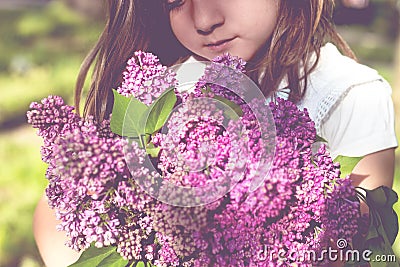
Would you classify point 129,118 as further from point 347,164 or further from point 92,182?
point 347,164

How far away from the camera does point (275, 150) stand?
2.79ft

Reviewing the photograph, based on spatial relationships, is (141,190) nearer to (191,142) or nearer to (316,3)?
(191,142)

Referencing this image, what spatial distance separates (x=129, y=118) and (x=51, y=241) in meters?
0.67

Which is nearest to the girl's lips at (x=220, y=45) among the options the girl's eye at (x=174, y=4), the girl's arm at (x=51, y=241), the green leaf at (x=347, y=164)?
the girl's eye at (x=174, y=4)

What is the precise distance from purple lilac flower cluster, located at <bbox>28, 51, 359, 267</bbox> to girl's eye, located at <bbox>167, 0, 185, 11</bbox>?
37 cm

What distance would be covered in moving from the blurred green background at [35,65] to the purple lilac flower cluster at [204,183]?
1.98 feet

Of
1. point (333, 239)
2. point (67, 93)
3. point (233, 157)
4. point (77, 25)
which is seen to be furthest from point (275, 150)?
point (77, 25)

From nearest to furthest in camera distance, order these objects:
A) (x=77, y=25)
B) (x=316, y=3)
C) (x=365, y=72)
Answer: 1. (x=316, y=3)
2. (x=365, y=72)
3. (x=77, y=25)

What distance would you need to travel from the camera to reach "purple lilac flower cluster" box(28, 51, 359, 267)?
832mm

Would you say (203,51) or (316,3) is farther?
(316,3)

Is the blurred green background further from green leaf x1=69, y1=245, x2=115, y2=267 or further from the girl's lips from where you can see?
green leaf x1=69, y1=245, x2=115, y2=267

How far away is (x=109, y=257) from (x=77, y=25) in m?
7.12

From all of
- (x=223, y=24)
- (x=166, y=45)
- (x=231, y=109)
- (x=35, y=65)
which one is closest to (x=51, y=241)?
(x=166, y=45)

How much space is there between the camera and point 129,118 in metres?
0.92
